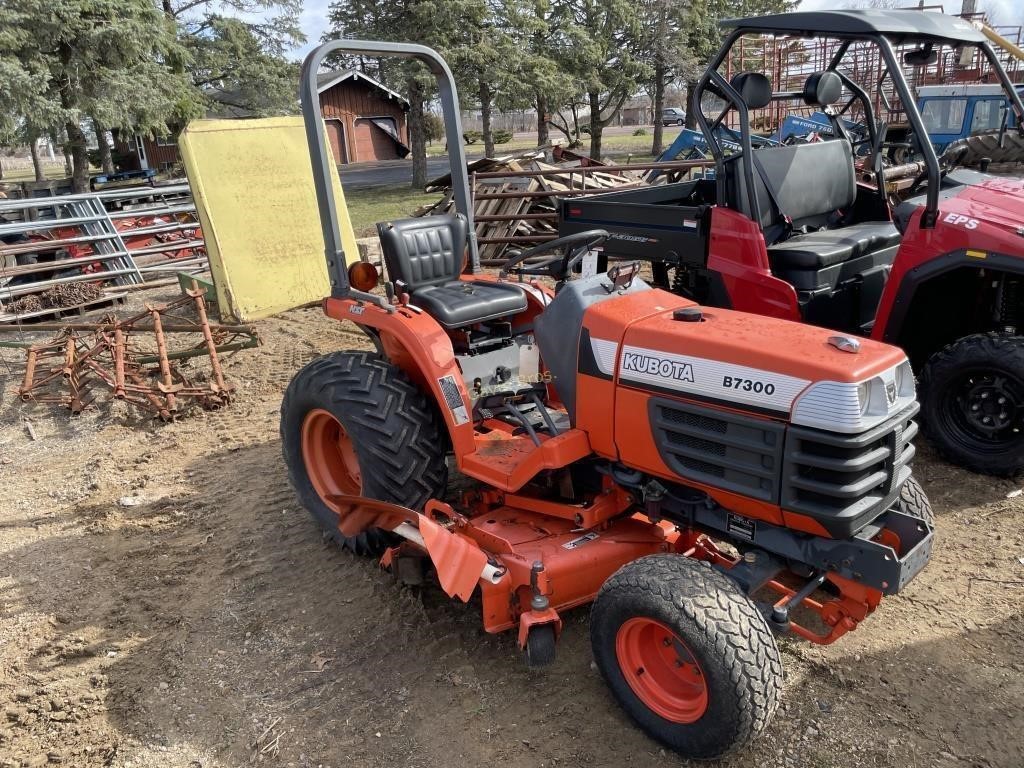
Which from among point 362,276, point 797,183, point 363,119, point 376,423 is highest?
point 363,119

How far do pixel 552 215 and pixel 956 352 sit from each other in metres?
6.19

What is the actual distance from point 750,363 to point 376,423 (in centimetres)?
157

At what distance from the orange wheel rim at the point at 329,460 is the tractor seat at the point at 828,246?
2746mm

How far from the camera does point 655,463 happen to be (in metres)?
2.73

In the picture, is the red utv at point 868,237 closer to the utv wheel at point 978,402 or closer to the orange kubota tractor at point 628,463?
the utv wheel at point 978,402

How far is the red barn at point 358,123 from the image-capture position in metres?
33.4

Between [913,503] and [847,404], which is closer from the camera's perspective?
[847,404]

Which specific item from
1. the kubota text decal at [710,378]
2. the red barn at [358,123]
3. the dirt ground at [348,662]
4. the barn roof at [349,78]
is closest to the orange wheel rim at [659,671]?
the dirt ground at [348,662]

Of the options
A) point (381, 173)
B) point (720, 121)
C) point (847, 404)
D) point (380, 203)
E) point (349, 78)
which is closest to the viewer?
point (847, 404)

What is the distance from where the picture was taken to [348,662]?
3.09m

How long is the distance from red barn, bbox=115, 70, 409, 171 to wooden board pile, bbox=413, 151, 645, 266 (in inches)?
963

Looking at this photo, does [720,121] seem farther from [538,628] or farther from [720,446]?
[538,628]

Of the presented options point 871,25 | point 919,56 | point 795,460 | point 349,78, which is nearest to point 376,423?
point 795,460

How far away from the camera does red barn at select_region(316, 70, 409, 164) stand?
3528 centimetres
